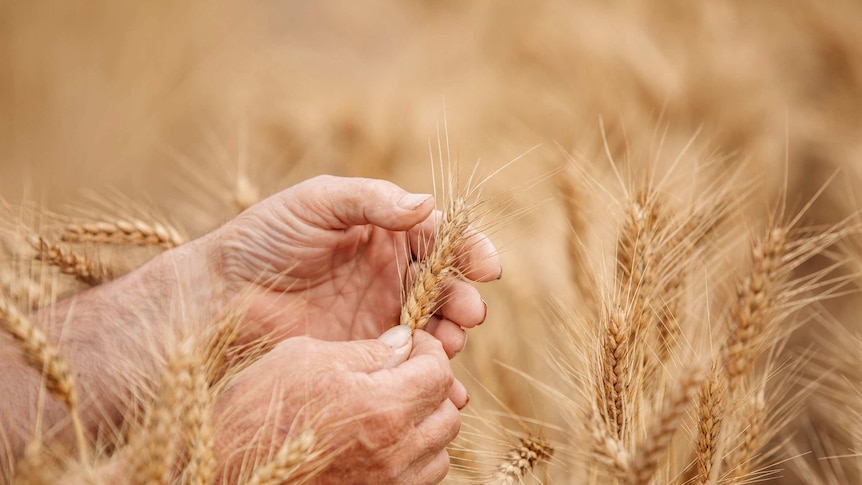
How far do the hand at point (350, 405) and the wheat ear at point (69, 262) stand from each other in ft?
1.64

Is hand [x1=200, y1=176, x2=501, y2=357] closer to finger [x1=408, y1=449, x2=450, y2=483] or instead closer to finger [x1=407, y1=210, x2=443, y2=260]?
finger [x1=407, y1=210, x2=443, y2=260]

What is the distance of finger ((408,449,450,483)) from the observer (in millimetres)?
1003

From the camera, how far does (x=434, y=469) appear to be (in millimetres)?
1018

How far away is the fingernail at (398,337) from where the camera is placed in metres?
0.98

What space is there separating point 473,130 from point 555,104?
0.29 m

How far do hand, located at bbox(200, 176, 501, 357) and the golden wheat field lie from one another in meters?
0.08

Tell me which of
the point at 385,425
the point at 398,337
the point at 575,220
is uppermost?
the point at 575,220

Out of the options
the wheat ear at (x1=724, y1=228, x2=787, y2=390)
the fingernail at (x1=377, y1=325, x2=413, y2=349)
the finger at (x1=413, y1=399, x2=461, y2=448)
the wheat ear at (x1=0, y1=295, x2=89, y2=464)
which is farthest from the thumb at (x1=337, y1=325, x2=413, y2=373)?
the wheat ear at (x1=724, y1=228, x2=787, y2=390)

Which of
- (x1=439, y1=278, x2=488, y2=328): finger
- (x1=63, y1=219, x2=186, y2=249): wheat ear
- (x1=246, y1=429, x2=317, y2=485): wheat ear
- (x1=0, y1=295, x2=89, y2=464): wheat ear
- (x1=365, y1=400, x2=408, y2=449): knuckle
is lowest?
(x1=365, y1=400, x2=408, y2=449): knuckle

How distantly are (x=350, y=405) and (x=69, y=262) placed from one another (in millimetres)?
693

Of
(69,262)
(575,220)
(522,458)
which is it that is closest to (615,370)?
(522,458)

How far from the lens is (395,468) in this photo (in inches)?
37.4

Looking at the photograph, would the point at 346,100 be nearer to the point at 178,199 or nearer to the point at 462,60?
→ the point at 462,60

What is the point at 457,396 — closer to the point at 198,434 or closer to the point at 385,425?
the point at 385,425
